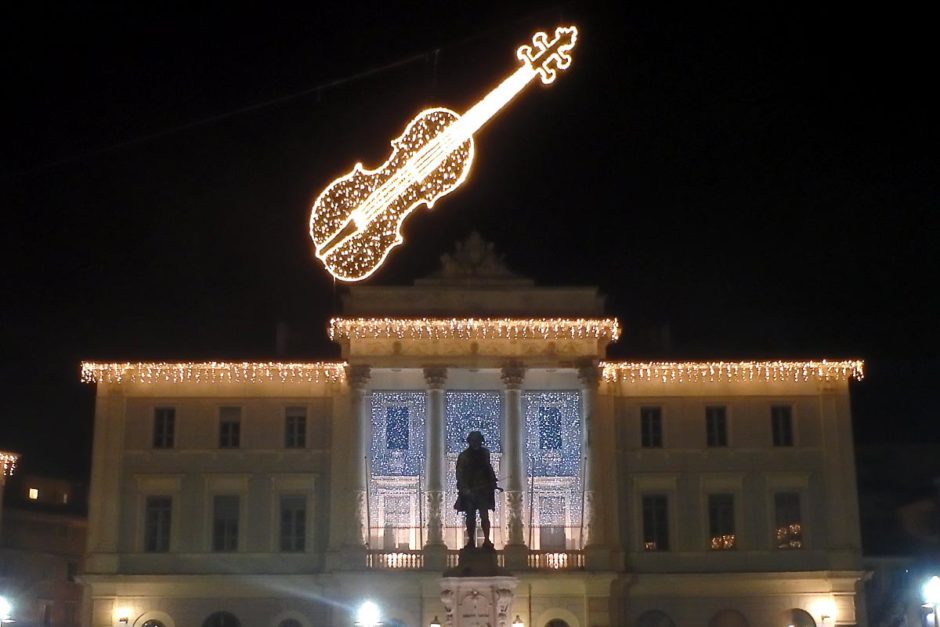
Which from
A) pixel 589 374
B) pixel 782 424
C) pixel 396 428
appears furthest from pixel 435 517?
pixel 782 424

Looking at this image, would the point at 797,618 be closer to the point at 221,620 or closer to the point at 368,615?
the point at 368,615

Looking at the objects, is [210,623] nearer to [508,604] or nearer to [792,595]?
[792,595]

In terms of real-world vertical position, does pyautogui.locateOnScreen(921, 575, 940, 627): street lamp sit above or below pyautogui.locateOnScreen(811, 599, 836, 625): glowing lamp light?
below

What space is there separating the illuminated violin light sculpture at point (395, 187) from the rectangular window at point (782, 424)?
17674mm

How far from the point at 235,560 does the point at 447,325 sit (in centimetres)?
1050

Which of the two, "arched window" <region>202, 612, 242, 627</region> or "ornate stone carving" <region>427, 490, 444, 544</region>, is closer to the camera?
"ornate stone carving" <region>427, 490, 444, 544</region>

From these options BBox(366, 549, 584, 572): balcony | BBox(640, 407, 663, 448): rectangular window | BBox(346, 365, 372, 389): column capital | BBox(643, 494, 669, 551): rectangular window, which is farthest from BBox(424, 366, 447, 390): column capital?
BBox(643, 494, 669, 551): rectangular window

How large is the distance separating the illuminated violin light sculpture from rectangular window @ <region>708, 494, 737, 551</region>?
675 inches

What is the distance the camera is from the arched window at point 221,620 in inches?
1767

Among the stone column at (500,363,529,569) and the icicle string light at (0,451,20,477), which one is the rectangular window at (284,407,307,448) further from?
the icicle string light at (0,451,20,477)

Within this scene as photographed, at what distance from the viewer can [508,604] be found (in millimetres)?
24266

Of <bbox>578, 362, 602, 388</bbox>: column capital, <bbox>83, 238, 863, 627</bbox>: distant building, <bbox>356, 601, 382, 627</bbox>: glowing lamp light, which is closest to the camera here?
<bbox>356, 601, 382, 627</bbox>: glowing lamp light

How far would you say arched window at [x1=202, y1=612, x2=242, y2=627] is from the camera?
147ft

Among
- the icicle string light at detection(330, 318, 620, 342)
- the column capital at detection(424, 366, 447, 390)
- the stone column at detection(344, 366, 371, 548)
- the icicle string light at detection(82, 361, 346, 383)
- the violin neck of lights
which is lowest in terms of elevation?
the stone column at detection(344, 366, 371, 548)
